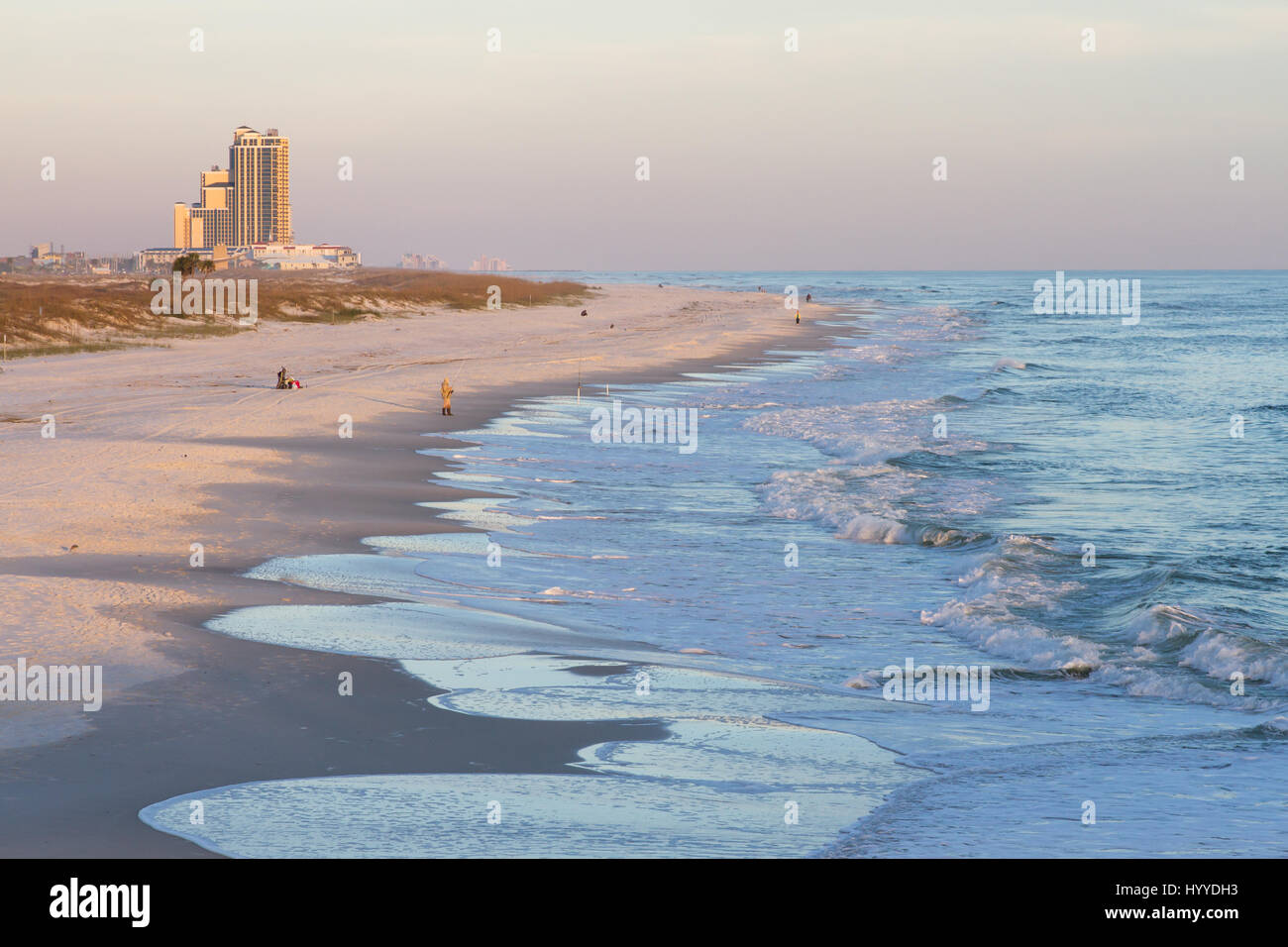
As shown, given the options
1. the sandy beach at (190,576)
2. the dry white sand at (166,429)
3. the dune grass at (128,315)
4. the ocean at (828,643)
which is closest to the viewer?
the ocean at (828,643)

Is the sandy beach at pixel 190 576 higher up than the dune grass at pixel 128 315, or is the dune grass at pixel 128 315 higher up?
the dune grass at pixel 128 315

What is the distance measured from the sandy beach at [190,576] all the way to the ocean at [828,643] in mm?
375

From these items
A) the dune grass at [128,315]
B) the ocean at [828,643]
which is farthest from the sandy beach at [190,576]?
the dune grass at [128,315]

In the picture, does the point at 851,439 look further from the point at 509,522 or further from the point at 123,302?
the point at 123,302

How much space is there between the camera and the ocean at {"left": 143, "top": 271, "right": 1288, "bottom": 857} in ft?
22.5

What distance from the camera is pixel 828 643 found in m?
11.4

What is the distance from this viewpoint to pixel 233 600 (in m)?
11.8

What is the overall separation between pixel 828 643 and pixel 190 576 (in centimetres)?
Answer: 658

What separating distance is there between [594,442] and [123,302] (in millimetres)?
39179

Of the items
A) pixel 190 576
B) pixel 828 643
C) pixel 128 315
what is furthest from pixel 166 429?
pixel 128 315

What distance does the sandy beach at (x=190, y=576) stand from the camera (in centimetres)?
744

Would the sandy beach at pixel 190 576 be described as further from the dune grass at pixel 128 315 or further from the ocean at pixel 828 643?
the dune grass at pixel 128 315

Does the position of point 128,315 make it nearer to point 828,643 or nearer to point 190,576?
point 190,576
